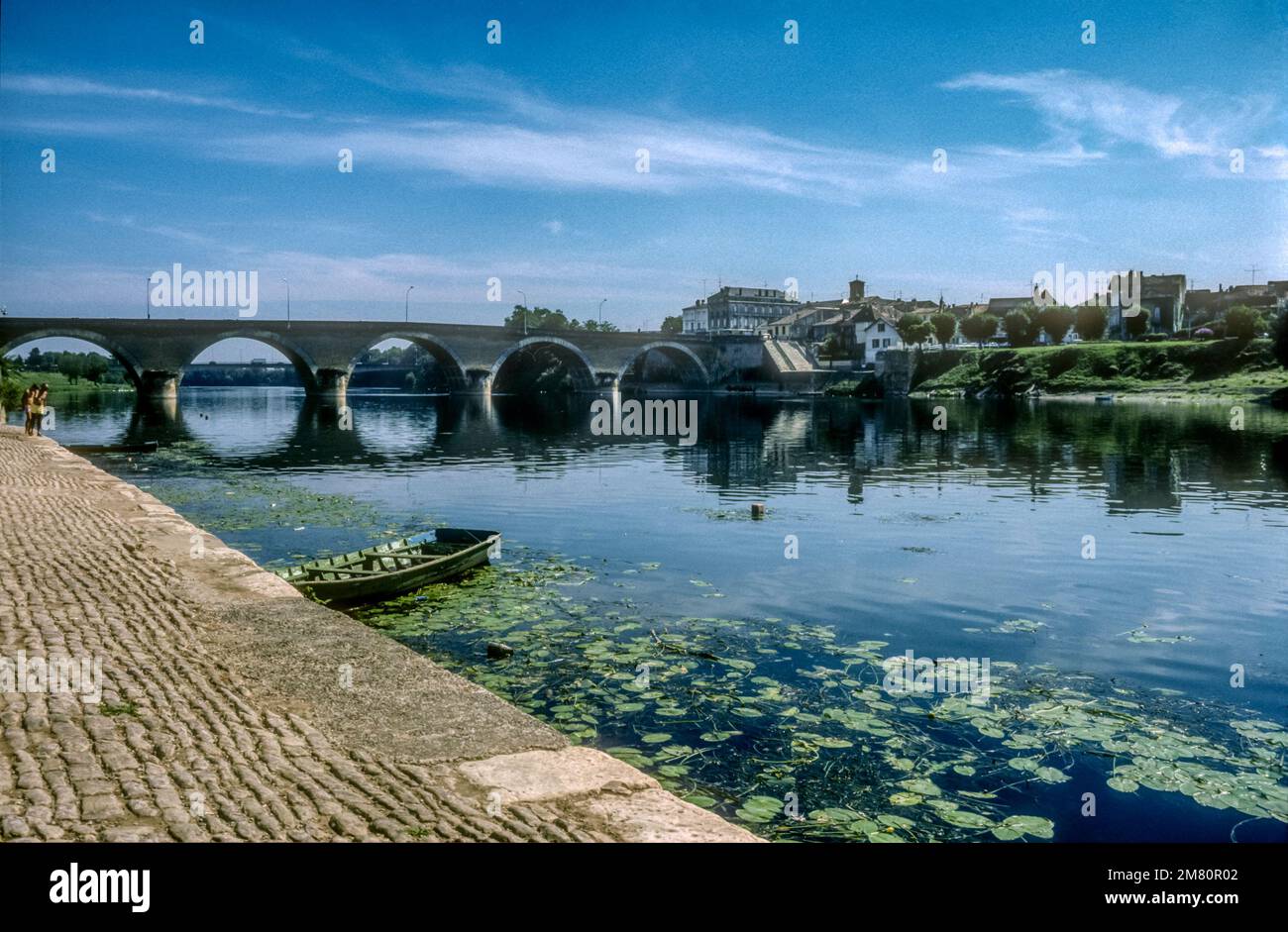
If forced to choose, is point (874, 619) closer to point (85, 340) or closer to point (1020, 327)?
point (85, 340)

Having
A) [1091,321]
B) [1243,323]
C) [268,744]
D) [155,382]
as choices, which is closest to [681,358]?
[1091,321]

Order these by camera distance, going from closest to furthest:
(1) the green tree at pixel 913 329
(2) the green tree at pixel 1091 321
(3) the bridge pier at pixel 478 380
A: (3) the bridge pier at pixel 478 380 < (2) the green tree at pixel 1091 321 < (1) the green tree at pixel 913 329

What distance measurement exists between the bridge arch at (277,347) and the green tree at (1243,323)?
292 ft

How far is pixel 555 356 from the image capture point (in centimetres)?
13138

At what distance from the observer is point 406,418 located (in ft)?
257

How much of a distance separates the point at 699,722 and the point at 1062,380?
100 meters

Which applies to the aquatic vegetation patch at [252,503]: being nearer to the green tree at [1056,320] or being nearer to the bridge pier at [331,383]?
the bridge pier at [331,383]

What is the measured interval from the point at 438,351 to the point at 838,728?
329ft

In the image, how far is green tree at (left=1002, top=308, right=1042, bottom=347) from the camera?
387 feet

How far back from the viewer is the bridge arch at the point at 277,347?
86.8 meters

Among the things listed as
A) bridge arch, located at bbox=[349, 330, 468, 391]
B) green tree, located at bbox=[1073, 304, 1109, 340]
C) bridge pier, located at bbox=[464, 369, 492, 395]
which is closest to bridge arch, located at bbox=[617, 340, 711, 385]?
bridge pier, located at bbox=[464, 369, 492, 395]

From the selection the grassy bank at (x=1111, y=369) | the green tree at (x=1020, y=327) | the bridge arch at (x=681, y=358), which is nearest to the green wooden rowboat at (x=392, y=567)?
the grassy bank at (x=1111, y=369)
